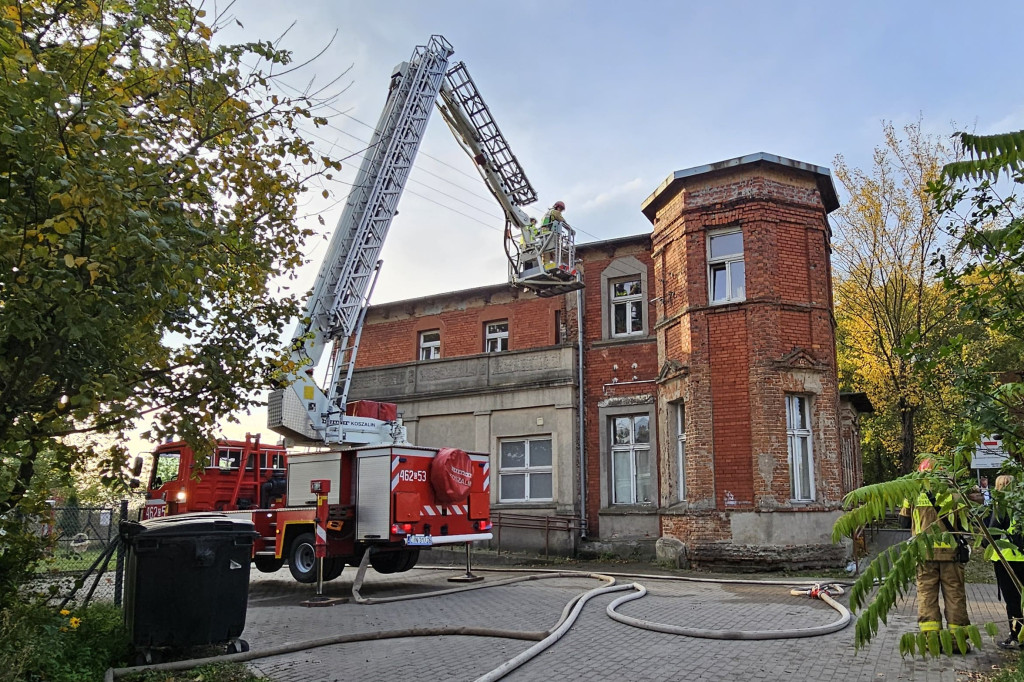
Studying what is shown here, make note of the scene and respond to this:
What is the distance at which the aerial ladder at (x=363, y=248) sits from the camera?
1408cm

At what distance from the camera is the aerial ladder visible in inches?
554

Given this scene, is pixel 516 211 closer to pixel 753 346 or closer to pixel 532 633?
pixel 753 346

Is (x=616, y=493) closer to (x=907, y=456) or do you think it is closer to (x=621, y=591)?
(x=621, y=591)

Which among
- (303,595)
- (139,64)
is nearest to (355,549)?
(303,595)

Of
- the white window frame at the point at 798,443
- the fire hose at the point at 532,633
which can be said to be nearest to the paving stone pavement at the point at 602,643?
the fire hose at the point at 532,633

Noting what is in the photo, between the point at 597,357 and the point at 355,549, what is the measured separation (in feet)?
26.7

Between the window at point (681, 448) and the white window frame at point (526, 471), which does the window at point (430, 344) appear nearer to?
the white window frame at point (526, 471)

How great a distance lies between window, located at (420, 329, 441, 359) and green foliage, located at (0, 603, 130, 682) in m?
14.9

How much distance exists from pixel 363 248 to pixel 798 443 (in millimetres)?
9249

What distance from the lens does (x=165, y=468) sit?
53.1 feet

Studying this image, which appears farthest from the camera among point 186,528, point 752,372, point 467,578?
point 752,372

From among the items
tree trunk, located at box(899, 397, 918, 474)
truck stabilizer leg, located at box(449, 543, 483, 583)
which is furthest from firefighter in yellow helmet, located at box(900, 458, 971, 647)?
tree trunk, located at box(899, 397, 918, 474)

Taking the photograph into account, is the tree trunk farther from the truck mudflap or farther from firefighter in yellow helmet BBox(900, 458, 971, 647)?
firefighter in yellow helmet BBox(900, 458, 971, 647)

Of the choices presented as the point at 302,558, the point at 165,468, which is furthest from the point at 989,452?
the point at 165,468
